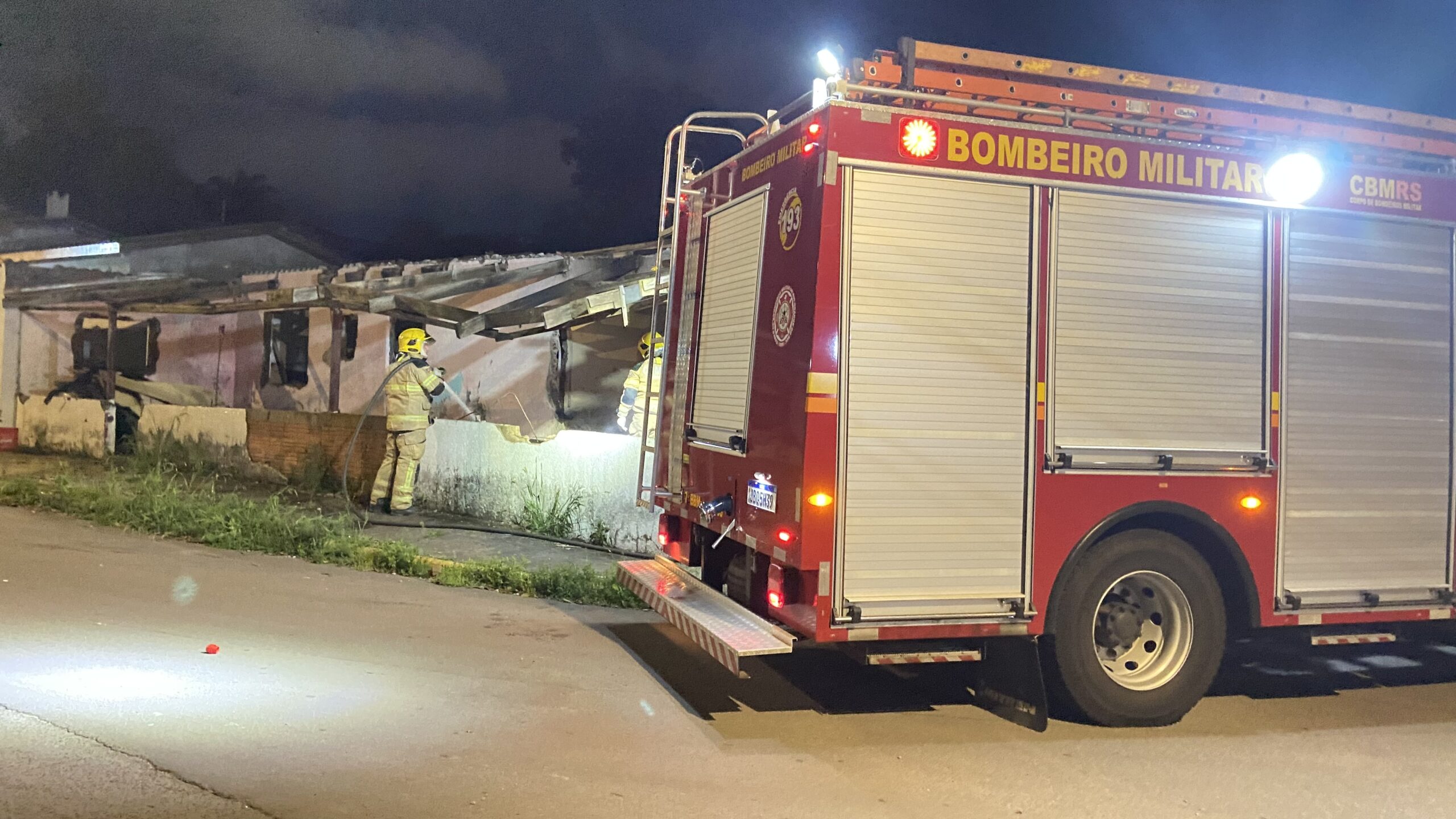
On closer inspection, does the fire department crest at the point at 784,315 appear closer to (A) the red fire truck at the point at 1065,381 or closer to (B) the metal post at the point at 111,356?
(A) the red fire truck at the point at 1065,381

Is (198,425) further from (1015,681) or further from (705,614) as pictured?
(1015,681)

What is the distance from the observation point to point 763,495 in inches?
216

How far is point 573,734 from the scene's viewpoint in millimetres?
5215

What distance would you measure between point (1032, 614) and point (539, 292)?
35.2 feet

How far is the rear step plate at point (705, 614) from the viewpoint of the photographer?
5.17 m

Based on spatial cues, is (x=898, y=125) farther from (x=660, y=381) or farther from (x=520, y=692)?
(x=520, y=692)

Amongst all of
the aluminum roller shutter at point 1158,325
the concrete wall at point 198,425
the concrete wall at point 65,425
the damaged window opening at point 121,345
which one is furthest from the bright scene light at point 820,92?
the damaged window opening at point 121,345

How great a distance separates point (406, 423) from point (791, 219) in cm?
737

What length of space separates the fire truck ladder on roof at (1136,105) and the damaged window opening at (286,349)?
51.2ft

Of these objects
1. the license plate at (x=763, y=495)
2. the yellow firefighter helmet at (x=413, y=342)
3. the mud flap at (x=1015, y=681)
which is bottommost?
the mud flap at (x=1015, y=681)

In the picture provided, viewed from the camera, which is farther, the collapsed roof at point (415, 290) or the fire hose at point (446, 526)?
the collapsed roof at point (415, 290)

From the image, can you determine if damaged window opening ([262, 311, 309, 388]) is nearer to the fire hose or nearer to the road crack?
the fire hose

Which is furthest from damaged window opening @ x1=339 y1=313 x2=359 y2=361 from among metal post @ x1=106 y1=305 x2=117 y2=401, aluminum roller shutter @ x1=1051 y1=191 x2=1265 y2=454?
aluminum roller shutter @ x1=1051 y1=191 x2=1265 y2=454

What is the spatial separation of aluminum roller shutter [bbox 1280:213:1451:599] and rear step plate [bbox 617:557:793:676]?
9.52 feet
